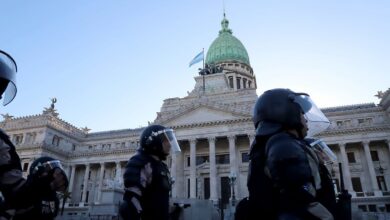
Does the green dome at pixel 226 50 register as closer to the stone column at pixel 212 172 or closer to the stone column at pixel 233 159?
the stone column at pixel 233 159

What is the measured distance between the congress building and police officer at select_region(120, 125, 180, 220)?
65.9 feet

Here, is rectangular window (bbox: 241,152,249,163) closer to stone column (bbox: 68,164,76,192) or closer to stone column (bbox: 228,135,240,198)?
stone column (bbox: 228,135,240,198)

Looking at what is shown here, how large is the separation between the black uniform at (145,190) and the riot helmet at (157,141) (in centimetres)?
27

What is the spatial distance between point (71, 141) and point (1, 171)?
182ft

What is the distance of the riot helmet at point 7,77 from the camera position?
3445mm

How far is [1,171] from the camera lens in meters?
3.19

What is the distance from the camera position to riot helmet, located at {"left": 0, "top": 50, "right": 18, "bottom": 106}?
3445 millimetres

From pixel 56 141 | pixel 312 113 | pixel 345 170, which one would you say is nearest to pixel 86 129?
pixel 56 141

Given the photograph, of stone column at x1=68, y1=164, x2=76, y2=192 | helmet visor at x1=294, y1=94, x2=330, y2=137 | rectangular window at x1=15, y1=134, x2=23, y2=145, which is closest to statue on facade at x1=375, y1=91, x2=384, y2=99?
helmet visor at x1=294, y1=94, x2=330, y2=137

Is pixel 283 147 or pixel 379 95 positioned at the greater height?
pixel 379 95

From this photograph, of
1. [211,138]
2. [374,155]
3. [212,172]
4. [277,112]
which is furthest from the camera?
[211,138]

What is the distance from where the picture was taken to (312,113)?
13.0ft

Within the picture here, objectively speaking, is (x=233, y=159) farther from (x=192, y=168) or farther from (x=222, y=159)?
(x=192, y=168)

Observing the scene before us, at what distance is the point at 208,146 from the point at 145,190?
126 ft
